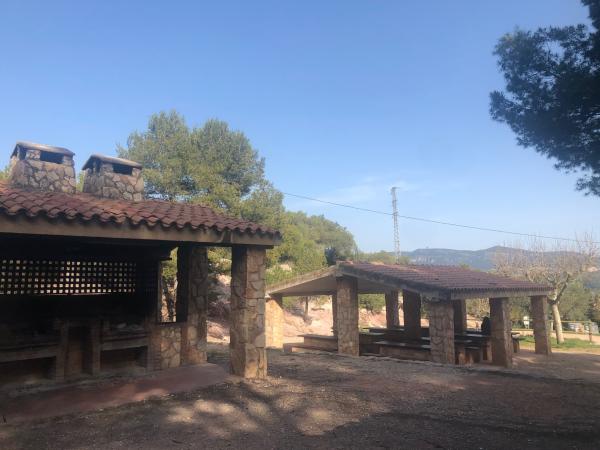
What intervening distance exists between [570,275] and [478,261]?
102 metres

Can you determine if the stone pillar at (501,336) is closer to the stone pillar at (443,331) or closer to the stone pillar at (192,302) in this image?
the stone pillar at (443,331)

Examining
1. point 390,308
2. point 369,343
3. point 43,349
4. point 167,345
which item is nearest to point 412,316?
point 369,343

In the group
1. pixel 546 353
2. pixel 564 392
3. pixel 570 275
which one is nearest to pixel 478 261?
pixel 570 275

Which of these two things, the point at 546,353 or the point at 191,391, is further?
the point at 546,353

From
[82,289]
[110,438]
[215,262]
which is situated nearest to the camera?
[110,438]

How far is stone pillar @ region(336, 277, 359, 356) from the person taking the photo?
598 inches

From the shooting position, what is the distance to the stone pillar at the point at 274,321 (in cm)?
1823

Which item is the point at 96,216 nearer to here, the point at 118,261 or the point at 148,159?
the point at 118,261

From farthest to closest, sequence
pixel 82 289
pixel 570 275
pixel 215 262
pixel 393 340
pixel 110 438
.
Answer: pixel 570 275 → pixel 215 262 → pixel 393 340 → pixel 82 289 → pixel 110 438

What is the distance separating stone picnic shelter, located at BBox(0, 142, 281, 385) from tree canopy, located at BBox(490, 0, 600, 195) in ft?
16.7

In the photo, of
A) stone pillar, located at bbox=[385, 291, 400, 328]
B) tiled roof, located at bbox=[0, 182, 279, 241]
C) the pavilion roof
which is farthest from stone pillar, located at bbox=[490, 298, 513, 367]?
tiled roof, located at bbox=[0, 182, 279, 241]

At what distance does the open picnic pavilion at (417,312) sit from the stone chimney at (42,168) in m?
8.83

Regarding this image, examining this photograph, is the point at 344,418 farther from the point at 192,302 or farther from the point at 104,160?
the point at 104,160

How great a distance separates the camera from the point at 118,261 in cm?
955
